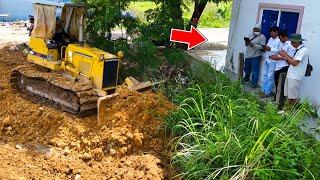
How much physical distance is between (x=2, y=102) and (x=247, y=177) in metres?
6.26

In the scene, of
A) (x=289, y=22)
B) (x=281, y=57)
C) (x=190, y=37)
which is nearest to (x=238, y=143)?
(x=281, y=57)

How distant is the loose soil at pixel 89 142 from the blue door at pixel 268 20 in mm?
3723

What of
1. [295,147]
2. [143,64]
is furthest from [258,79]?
[295,147]

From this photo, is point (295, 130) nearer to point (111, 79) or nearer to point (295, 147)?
point (295, 147)

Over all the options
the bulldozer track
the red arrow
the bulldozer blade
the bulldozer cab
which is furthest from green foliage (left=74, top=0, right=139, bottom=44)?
the bulldozer blade

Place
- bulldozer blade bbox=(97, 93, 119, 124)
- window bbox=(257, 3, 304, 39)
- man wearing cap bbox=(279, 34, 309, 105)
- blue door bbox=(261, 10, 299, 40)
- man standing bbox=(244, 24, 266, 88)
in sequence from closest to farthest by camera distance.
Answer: man wearing cap bbox=(279, 34, 309, 105), bulldozer blade bbox=(97, 93, 119, 124), window bbox=(257, 3, 304, 39), blue door bbox=(261, 10, 299, 40), man standing bbox=(244, 24, 266, 88)

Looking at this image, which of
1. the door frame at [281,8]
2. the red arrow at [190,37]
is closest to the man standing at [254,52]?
the door frame at [281,8]

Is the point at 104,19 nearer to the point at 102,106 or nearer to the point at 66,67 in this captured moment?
the point at 66,67

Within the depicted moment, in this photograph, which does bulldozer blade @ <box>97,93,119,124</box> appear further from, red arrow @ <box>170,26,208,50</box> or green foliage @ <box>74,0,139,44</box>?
red arrow @ <box>170,26,208,50</box>

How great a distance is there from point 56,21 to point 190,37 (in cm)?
358

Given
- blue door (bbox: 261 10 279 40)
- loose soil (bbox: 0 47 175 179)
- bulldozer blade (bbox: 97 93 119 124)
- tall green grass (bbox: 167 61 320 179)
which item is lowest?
loose soil (bbox: 0 47 175 179)

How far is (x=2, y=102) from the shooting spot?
946 centimetres

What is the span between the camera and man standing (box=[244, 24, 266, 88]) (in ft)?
32.5

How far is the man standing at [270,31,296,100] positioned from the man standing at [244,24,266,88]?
959 mm
